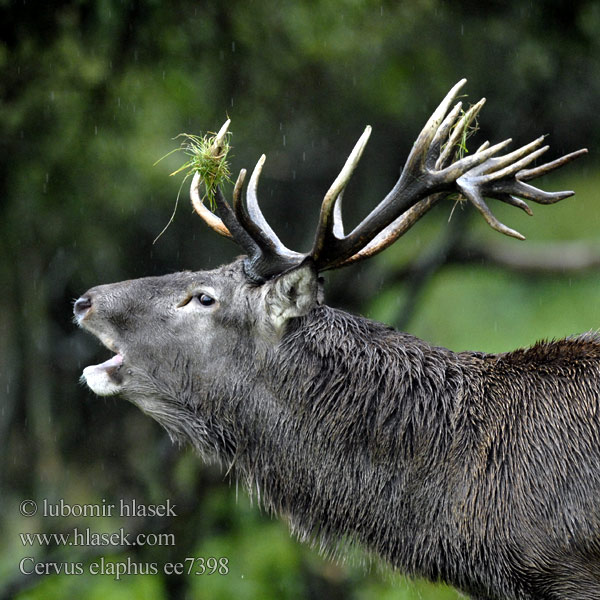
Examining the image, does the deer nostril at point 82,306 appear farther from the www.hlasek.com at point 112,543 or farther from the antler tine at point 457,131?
the www.hlasek.com at point 112,543

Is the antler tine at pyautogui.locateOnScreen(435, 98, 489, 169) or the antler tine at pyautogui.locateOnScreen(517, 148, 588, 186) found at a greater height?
the antler tine at pyautogui.locateOnScreen(435, 98, 489, 169)

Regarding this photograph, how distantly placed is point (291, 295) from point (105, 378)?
968 millimetres

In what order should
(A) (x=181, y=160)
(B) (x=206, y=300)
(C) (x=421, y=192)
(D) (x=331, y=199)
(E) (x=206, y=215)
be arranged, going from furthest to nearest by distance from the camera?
(A) (x=181, y=160) < (E) (x=206, y=215) < (B) (x=206, y=300) < (C) (x=421, y=192) < (D) (x=331, y=199)

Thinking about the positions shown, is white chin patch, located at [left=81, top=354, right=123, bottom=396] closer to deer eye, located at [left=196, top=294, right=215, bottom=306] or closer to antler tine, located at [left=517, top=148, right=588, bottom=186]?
deer eye, located at [left=196, top=294, right=215, bottom=306]

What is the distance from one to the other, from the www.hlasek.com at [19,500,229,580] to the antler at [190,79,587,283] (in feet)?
13.8

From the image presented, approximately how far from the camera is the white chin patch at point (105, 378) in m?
4.46

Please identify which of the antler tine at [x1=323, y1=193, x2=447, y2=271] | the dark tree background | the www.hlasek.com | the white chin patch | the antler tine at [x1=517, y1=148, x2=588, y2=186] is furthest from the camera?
the www.hlasek.com

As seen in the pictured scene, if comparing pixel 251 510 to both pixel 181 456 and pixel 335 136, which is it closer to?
pixel 181 456

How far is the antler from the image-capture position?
13.8 ft

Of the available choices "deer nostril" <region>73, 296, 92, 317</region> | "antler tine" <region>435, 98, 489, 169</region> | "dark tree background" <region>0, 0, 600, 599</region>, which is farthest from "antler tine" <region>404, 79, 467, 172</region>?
"dark tree background" <region>0, 0, 600, 599</region>

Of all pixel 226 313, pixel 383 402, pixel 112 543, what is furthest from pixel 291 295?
pixel 112 543

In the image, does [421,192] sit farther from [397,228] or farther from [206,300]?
[206,300]

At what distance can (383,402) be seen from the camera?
4.32 m

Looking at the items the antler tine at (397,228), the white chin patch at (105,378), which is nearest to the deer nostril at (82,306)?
the white chin patch at (105,378)
